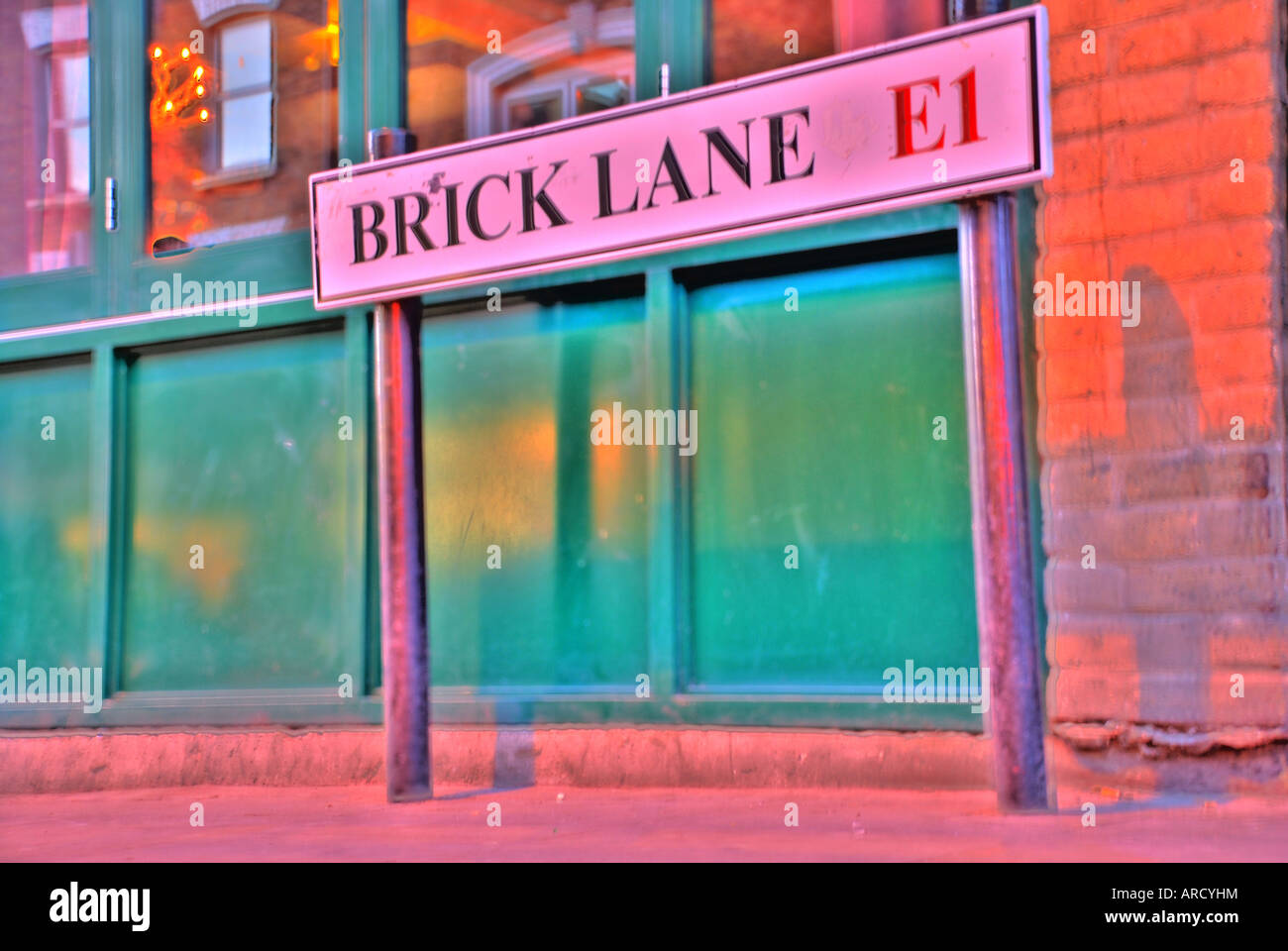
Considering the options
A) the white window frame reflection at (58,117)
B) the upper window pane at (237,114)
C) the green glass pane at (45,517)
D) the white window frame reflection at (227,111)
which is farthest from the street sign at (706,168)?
the white window frame reflection at (58,117)

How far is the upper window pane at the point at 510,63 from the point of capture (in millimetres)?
6828

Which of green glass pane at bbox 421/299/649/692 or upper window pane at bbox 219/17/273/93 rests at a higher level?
upper window pane at bbox 219/17/273/93

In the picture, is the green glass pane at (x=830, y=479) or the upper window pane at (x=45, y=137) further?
the upper window pane at (x=45, y=137)

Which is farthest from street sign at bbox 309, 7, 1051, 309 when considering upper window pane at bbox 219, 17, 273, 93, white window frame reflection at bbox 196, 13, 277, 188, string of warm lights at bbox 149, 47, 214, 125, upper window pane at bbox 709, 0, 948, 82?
string of warm lights at bbox 149, 47, 214, 125

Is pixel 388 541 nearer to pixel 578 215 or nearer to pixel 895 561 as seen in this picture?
pixel 578 215

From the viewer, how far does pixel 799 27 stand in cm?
642

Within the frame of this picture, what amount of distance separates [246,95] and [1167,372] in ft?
16.1

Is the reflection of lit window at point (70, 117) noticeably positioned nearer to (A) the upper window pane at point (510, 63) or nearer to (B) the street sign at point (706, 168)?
(A) the upper window pane at point (510, 63)

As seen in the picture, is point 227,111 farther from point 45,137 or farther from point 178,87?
point 45,137

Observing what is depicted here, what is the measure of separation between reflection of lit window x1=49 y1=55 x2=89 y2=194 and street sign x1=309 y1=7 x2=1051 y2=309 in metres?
3.03

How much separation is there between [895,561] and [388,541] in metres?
2.00

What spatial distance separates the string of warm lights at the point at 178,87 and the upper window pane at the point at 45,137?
0.46 meters

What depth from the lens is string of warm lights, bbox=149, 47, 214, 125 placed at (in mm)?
8008

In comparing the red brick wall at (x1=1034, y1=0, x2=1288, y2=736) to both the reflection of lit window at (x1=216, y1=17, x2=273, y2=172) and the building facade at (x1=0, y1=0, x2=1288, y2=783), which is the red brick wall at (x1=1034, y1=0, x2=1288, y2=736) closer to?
the building facade at (x1=0, y1=0, x2=1288, y2=783)
